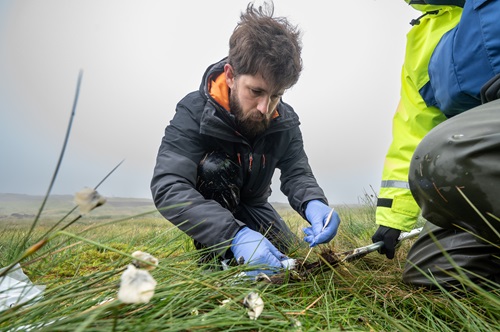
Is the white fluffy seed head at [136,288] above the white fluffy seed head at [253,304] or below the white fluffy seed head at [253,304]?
above

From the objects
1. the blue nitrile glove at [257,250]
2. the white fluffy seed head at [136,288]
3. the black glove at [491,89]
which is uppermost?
the white fluffy seed head at [136,288]

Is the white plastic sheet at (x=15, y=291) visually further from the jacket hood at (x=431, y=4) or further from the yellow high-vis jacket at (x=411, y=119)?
the jacket hood at (x=431, y=4)

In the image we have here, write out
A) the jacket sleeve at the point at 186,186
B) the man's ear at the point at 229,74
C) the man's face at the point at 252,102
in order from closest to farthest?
the jacket sleeve at the point at 186,186 < the man's face at the point at 252,102 < the man's ear at the point at 229,74

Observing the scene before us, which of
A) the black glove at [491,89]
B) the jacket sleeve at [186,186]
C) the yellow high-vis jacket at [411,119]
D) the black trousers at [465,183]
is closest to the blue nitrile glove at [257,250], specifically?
the jacket sleeve at [186,186]

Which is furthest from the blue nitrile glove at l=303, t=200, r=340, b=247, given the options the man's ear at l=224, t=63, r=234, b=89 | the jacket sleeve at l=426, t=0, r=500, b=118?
the man's ear at l=224, t=63, r=234, b=89

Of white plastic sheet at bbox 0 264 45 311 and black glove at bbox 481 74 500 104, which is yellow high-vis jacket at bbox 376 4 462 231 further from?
white plastic sheet at bbox 0 264 45 311

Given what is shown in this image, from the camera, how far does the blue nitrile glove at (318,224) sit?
6.33 feet

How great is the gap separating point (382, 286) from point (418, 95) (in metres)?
1.06

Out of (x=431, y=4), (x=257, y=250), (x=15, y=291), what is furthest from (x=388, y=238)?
(x=15, y=291)

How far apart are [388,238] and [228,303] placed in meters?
1.37

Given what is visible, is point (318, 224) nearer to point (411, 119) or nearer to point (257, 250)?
point (257, 250)

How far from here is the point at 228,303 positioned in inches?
30.3

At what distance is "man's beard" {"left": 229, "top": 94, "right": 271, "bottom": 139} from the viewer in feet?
7.35

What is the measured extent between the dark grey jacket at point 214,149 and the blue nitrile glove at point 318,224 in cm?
13
